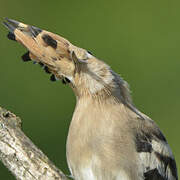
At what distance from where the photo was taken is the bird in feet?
11.0

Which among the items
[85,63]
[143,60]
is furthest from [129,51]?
[85,63]

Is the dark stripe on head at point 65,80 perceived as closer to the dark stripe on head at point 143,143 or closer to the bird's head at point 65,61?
the bird's head at point 65,61

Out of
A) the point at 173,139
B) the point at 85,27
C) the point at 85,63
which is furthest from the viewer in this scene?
the point at 85,27

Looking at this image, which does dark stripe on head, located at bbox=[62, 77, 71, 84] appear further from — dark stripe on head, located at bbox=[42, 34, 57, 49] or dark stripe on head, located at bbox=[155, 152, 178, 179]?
dark stripe on head, located at bbox=[155, 152, 178, 179]

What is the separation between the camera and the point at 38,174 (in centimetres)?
323

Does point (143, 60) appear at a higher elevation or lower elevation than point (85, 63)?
lower

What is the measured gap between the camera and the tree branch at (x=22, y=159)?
3.22 m

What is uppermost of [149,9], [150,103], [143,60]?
[149,9]

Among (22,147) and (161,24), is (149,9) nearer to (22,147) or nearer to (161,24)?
(161,24)

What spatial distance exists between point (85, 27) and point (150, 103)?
0.99 m

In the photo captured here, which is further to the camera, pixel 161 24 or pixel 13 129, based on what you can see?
pixel 161 24

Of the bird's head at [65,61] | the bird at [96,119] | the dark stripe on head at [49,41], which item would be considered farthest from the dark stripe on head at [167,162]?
the dark stripe on head at [49,41]

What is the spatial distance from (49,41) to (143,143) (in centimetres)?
93

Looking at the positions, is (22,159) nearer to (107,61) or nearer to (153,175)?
(153,175)
